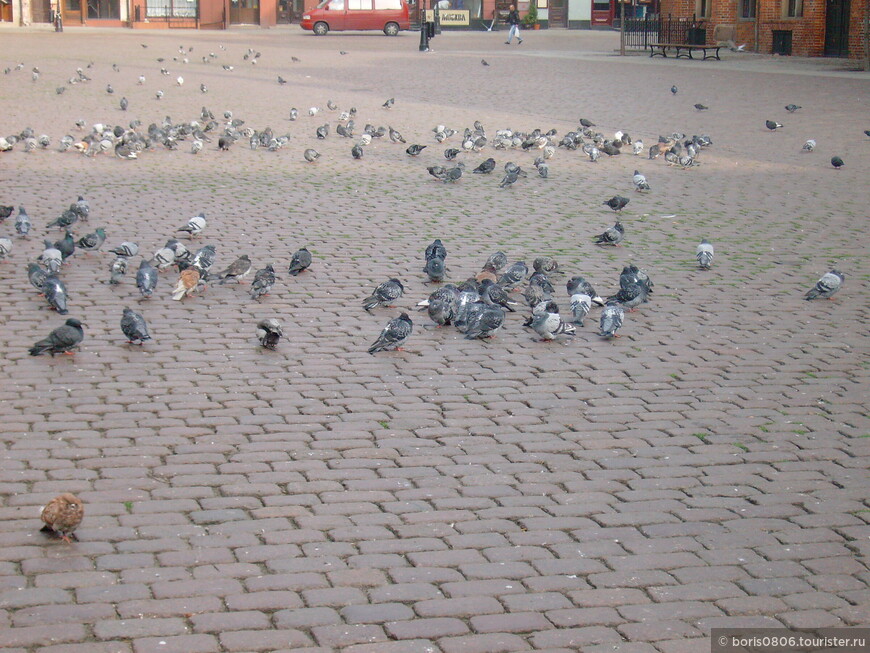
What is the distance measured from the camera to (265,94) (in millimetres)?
25750

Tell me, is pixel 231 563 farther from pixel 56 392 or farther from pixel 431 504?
pixel 56 392

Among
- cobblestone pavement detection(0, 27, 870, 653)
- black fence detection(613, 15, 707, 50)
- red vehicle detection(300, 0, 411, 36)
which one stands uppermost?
red vehicle detection(300, 0, 411, 36)

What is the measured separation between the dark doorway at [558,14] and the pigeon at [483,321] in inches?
2540

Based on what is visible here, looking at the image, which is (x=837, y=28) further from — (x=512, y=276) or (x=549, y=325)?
(x=549, y=325)

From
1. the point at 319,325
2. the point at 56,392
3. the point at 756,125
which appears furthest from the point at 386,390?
the point at 756,125

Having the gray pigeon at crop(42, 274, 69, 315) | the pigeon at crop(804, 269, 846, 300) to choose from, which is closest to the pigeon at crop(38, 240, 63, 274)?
the gray pigeon at crop(42, 274, 69, 315)

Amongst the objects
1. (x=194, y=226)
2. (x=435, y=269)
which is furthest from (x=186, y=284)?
(x=435, y=269)

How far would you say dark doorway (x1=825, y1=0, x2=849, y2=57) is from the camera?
129ft

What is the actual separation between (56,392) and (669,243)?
22.8 feet

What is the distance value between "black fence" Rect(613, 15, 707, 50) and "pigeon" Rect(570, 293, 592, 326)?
33380 mm

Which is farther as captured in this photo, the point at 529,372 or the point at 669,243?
the point at 669,243

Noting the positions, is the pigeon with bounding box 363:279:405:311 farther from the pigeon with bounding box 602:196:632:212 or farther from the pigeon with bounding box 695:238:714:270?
the pigeon with bounding box 602:196:632:212

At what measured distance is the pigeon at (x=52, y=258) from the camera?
9625mm

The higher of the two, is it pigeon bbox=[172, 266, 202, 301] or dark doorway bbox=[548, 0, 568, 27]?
dark doorway bbox=[548, 0, 568, 27]
